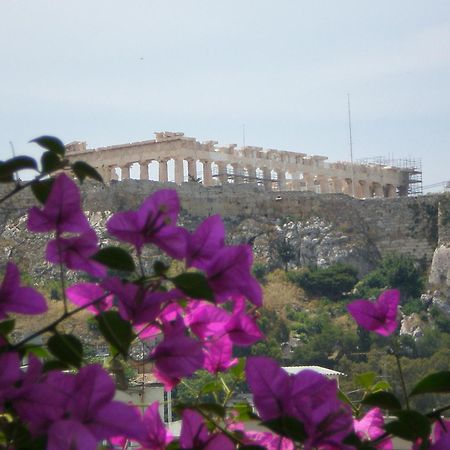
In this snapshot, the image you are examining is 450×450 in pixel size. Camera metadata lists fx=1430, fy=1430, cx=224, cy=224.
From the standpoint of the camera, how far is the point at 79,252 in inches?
53.5

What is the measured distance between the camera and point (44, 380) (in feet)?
4.20

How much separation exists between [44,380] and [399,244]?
135 feet

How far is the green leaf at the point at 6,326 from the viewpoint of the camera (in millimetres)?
1329

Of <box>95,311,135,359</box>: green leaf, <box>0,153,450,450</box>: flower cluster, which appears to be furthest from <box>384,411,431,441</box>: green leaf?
<box>95,311,135,359</box>: green leaf

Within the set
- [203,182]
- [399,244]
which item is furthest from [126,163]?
[399,244]

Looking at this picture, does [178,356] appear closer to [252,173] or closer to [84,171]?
[84,171]

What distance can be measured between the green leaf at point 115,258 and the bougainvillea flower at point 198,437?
0.15m

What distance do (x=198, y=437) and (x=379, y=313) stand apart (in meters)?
0.27

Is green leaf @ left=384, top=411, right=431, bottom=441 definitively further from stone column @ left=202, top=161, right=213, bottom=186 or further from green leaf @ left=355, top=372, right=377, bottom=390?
stone column @ left=202, top=161, right=213, bottom=186

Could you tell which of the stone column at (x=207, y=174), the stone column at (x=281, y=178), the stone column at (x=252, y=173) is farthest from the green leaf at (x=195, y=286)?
the stone column at (x=281, y=178)

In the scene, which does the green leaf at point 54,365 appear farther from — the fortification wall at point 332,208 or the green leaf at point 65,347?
the fortification wall at point 332,208

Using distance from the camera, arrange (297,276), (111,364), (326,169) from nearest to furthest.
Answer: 1. (111,364)
2. (297,276)
3. (326,169)

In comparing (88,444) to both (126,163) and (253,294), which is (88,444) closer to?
(253,294)

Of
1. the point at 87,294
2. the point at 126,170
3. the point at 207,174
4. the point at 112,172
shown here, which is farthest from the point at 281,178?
the point at 87,294
